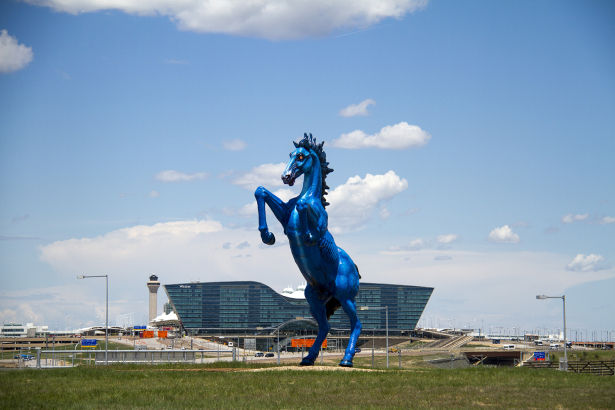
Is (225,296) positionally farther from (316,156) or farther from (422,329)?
(316,156)

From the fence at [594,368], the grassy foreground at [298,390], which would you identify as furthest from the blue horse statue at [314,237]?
the fence at [594,368]

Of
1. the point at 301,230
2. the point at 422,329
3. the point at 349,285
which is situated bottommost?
the point at 422,329

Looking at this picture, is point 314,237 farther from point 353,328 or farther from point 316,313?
point 353,328

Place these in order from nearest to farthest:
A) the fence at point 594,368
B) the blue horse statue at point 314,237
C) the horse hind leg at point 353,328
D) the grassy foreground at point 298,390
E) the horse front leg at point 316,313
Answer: the grassy foreground at point 298,390 < the blue horse statue at point 314,237 < the horse hind leg at point 353,328 < the horse front leg at point 316,313 < the fence at point 594,368

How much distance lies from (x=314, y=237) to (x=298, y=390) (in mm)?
7423

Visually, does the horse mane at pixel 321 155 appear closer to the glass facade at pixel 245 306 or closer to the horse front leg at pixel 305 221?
the horse front leg at pixel 305 221

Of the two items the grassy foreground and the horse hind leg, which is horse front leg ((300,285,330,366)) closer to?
the horse hind leg

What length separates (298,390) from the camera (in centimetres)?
1838

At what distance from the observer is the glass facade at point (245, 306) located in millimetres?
157875

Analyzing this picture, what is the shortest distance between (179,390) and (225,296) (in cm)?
14240

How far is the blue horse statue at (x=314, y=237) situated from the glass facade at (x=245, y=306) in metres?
130

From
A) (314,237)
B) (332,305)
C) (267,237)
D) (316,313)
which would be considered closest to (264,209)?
(267,237)

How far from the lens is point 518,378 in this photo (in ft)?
73.5

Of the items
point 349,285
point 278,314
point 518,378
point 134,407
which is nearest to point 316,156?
point 349,285
